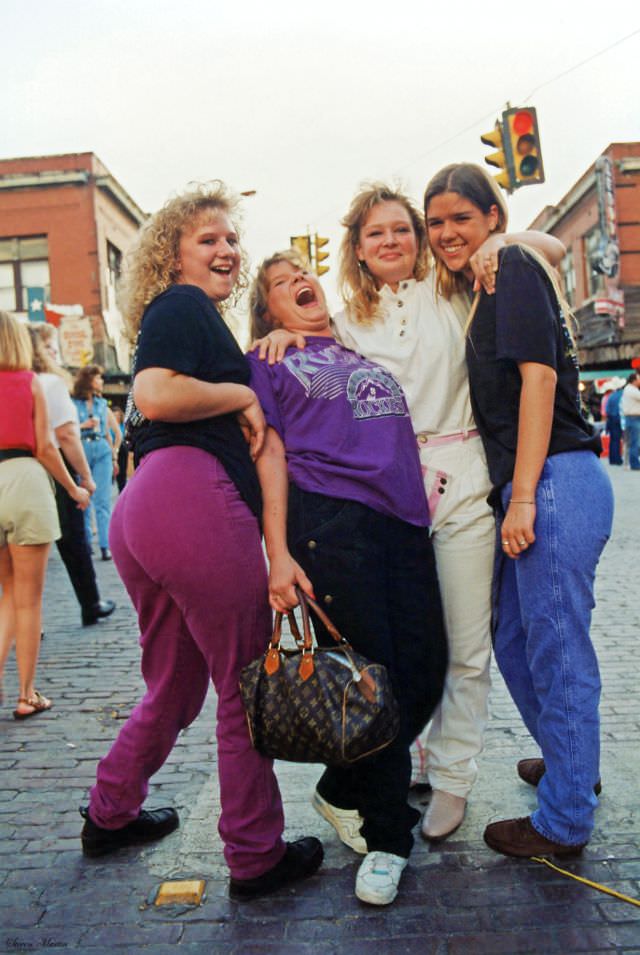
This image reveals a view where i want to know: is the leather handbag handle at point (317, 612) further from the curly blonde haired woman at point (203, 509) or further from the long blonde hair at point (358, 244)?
the long blonde hair at point (358, 244)

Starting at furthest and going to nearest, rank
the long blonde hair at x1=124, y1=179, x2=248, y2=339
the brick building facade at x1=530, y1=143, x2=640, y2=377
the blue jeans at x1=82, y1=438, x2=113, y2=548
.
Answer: the brick building facade at x1=530, y1=143, x2=640, y2=377 < the blue jeans at x1=82, y1=438, x2=113, y2=548 < the long blonde hair at x1=124, y1=179, x2=248, y2=339

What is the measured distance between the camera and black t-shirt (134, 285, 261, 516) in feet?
8.59

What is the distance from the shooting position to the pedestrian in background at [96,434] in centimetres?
938

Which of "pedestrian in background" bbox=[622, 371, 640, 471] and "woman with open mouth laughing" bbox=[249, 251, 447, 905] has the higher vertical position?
"pedestrian in background" bbox=[622, 371, 640, 471]

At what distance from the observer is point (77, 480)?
277 inches

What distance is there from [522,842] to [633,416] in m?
16.7

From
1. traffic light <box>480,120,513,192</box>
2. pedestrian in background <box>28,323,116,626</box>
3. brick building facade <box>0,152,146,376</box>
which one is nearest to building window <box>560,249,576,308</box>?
brick building facade <box>0,152,146,376</box>

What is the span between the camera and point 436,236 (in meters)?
3.17

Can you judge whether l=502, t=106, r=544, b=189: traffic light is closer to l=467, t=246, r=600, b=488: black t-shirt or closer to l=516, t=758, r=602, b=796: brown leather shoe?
l=467, t=246, r=600, b=488: black t-shirt

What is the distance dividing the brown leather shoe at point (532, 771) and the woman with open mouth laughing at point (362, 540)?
2.43 feet

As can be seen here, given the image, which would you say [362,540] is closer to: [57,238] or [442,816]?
[442,816]

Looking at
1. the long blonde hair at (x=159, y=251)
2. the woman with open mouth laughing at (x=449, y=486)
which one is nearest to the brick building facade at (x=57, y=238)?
the long blonde hair at (x=159, y=251)

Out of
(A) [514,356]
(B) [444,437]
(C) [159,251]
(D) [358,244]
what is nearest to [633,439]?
(D) [358,244]

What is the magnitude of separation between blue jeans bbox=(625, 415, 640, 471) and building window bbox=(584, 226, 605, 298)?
13.4 meters
